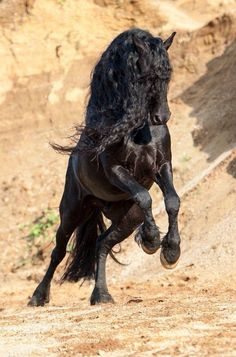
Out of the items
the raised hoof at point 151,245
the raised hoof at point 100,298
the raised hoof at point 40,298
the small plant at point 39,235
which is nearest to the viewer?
the raised hoof at point 151,245

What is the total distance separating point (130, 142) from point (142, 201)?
53cm

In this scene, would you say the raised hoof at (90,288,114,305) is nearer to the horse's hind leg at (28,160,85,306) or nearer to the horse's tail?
the horse's hind leg at (28,160,85,306)

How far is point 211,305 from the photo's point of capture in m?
6.89

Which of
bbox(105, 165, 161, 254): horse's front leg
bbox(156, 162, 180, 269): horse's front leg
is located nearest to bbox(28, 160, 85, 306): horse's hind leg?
bbox(105, 165, 161, 254): horse's front leg

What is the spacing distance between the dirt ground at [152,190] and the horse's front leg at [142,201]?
51cm

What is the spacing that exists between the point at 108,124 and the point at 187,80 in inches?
409

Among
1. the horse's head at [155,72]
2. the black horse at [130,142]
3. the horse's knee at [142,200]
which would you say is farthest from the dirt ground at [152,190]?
the horse's head at [155,72]

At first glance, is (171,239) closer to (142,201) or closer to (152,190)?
(142,201)

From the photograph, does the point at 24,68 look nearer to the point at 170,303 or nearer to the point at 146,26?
the point at 146,26

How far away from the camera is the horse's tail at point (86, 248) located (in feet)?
30.8

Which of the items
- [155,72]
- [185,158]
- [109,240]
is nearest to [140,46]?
[155,72]

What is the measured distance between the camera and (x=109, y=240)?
27.8 ft

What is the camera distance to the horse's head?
7.55 m

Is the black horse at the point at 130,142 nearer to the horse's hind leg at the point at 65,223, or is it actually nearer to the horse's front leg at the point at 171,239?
the horse's front leg at the point at 171,239
